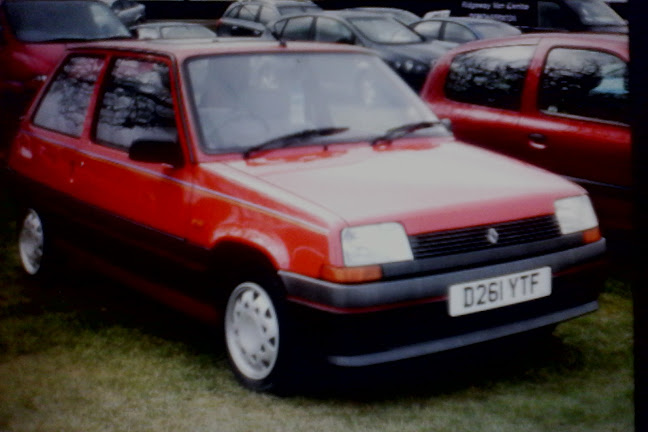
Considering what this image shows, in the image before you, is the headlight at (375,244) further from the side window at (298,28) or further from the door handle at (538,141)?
the side window at (298,28)

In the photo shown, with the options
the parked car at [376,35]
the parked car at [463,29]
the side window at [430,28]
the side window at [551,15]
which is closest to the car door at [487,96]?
the parked car at [376,35]

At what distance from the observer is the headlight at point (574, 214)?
4.30 m

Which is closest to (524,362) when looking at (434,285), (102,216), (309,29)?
(434,285)

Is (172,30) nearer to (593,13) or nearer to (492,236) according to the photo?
(593,13)

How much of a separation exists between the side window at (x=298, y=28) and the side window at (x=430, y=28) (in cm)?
267

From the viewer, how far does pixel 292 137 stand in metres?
4.66

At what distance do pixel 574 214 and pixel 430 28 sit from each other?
14202 millimetres

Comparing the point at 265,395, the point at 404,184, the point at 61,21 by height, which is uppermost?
the point at 404,184

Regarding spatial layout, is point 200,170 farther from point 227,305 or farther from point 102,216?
point 102,216

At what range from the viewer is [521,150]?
20.4 feet

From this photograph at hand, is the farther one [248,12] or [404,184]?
[248,12]

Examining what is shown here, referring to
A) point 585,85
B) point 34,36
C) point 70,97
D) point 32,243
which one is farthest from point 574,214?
point 34,36

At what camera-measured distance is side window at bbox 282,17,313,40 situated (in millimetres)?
15933

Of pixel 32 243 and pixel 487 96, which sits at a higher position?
pixel 487 96
